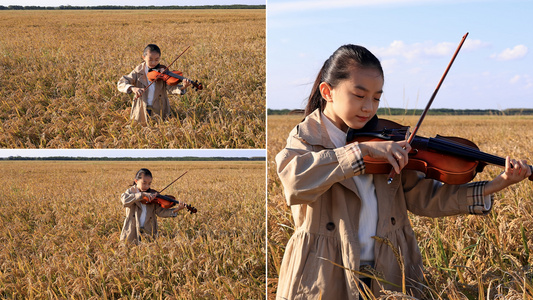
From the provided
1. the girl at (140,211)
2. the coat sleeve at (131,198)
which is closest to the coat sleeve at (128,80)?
the girl at (140,211)

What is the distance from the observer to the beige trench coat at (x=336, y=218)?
233 cm

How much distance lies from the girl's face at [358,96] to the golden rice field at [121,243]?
5.53 ft

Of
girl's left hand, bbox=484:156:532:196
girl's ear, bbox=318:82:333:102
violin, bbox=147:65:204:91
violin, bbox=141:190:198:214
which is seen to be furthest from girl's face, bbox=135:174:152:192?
girl's left hand, bbox=484:156:532:196

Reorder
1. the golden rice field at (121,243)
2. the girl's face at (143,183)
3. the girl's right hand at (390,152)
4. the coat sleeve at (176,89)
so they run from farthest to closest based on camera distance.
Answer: the girl's face at (143,183) → the coat sleeve at (176,89) → the golden rice field at (121,243) → the girl's right hand at (390,152)

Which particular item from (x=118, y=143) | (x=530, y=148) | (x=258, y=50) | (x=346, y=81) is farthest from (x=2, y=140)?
(x=530, y=148)

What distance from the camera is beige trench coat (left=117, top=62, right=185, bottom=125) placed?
14.9ft

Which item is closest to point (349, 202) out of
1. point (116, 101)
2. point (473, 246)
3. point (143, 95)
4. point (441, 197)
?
point (441, 197)

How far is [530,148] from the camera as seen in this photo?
6723 millimetres

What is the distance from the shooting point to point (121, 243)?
4520 mm

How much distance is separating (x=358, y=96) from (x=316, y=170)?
1.45 ft

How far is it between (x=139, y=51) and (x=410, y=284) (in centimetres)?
752

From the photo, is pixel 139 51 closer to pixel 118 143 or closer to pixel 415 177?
pixel 118 143

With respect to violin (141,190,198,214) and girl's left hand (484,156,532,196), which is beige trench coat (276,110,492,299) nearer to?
girl's left hand (484,156,532,196)

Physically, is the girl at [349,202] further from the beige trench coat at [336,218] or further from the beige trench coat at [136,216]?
the beige trench coat at [136,216]
